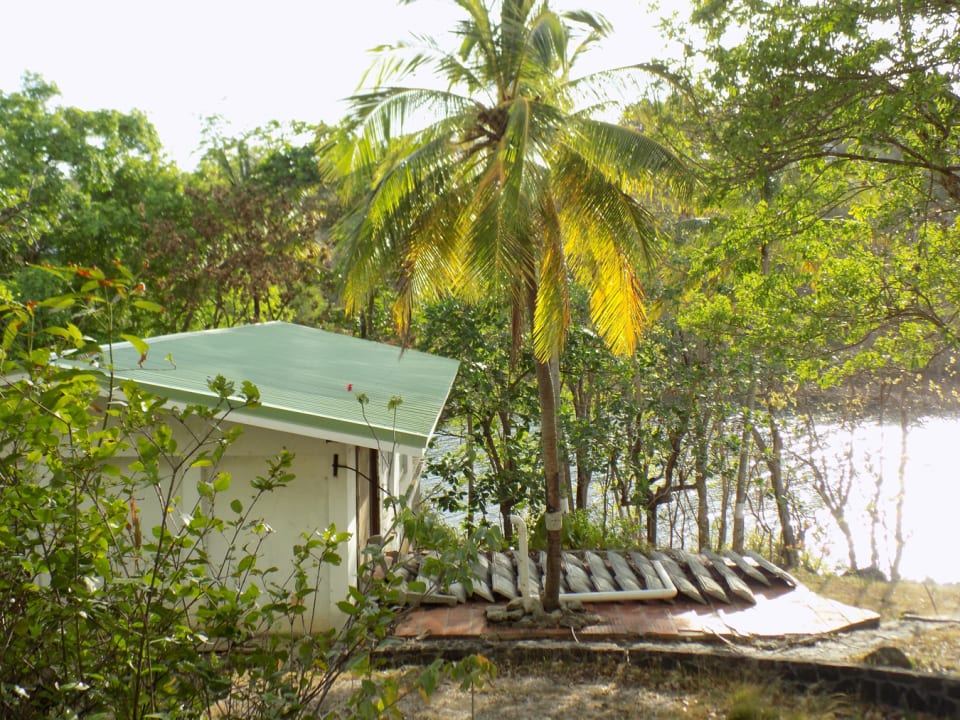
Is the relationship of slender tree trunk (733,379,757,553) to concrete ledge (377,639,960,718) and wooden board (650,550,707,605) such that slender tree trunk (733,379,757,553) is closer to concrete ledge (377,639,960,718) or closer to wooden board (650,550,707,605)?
wooden board (650,550,707,605)

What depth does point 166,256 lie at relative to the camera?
22.1 m

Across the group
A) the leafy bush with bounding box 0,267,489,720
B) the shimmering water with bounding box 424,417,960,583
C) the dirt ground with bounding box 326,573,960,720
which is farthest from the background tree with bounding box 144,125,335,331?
the leafy bush with bounding box 0,267,489,720

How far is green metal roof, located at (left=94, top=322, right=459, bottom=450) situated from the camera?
28.5 ft

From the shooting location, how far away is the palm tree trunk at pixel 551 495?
9703mm

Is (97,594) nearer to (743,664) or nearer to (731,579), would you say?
(743,664)

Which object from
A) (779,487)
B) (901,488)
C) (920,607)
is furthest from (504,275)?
(901,488)

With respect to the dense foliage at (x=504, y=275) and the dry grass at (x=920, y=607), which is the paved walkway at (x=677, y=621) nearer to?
the dry grass at (x=920, y=607)

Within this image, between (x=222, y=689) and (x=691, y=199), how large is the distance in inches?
316

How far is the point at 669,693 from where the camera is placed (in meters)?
7.66

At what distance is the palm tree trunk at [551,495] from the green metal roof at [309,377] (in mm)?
1273

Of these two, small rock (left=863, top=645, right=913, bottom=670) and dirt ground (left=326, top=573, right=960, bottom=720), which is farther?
small rock (left=863, top=645, right=913, bottom=670)

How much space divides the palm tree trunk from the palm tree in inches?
0.6

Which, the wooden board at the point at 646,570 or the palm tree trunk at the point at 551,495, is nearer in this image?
the palm tree trunk at the point at 551,495

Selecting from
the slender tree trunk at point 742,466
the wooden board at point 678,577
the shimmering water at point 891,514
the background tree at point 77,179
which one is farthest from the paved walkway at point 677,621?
the background tree at point 77,179
